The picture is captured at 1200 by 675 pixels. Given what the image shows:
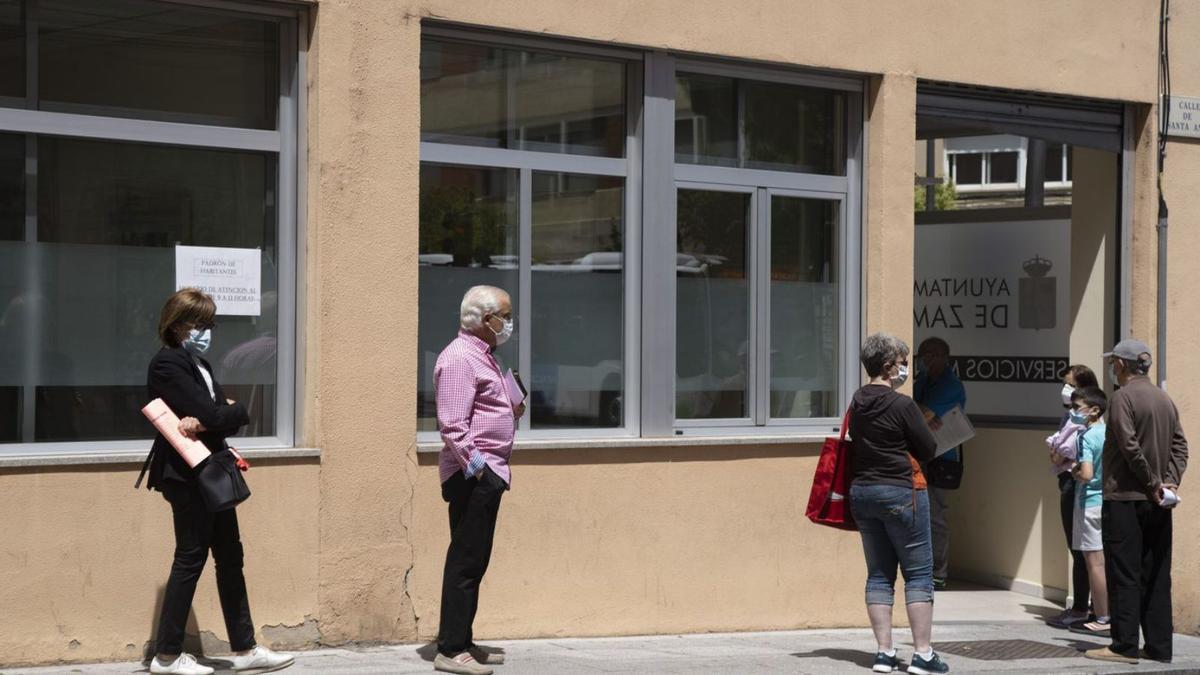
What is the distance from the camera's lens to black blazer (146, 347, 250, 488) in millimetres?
7348

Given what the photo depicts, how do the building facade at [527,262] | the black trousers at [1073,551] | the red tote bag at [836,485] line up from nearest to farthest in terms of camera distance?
1. the building facade at [527,262]
2. the red tote bag at [836,485]
3. the black trousers at [1073,551]

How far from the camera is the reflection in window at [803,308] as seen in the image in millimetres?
10820

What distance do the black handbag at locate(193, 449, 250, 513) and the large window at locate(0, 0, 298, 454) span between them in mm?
1034

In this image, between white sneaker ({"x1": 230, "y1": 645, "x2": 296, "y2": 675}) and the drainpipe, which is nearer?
white sneaker ({"x1": 230, "y1": 645, "x2": 296, "y2": 675})

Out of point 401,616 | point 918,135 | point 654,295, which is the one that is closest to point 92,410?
point 401,616

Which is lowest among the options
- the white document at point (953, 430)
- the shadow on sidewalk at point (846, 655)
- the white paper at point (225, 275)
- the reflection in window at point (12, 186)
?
the shadow on sidewalk at point (846, 655)

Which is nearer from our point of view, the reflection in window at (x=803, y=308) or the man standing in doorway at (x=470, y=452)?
the man standing in doorway at (x=470, y=452)

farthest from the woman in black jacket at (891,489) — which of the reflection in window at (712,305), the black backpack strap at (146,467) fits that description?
the black backpack strap at (146,467)

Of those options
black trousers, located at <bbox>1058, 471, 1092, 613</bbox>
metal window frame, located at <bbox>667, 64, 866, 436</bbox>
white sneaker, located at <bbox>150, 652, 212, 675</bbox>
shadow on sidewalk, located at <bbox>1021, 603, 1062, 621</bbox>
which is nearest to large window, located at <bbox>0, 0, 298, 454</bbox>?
white sneaker, located at <bbox>150, 652, 212, 675</bbox>

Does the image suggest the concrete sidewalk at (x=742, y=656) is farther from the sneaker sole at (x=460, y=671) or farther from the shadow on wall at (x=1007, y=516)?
the shadow on wall at (x=1007, y=516)

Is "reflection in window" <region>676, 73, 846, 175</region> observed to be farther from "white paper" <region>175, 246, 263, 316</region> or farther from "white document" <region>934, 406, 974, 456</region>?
"white paper" <region>175, 246, 263, 316</region>

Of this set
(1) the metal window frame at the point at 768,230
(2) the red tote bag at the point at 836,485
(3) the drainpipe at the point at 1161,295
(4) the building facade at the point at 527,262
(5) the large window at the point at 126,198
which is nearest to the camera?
(5) the large window at the point at 126,198

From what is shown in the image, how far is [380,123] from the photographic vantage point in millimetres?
8836

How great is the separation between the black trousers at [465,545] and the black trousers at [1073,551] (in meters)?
4.96
